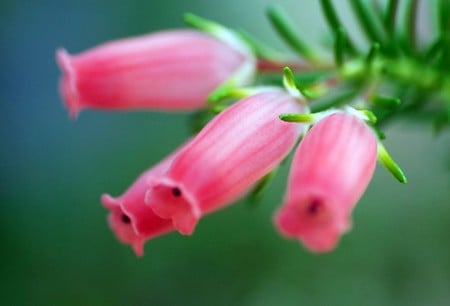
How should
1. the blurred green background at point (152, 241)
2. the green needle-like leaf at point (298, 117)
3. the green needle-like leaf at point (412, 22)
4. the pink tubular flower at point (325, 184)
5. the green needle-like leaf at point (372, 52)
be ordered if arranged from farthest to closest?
the blurred green background at point (152, 241)
the green needle-like leaf at point (412, 22)
the green needle-like leaf at point (372, 52)
the green needle-like leaf at point (298, 117)
the pink tubular flower at point (325, 184)

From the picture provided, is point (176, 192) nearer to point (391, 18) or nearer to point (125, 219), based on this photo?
point (125, 219)

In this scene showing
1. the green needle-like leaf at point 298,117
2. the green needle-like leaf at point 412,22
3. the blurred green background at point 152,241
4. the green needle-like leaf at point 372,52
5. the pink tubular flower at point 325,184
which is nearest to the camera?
the pink tubular flower at point 325,184

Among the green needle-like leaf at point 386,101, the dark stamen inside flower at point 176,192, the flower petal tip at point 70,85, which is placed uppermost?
the flower petal tip at point 70,85

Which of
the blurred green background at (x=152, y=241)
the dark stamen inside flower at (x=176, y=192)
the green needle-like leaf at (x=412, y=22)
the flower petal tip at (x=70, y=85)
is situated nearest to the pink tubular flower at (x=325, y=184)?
the dark stamen inside flower at (x=176, y=192)

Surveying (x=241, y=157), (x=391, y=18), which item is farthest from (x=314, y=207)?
(x=391, y=18)

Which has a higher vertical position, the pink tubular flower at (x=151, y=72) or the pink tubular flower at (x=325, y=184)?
the pink tubular flower at (x=151, y=72)

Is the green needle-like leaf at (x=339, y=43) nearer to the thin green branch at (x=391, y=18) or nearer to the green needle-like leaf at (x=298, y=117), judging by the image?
the thin green branch at (x=391, y=18)

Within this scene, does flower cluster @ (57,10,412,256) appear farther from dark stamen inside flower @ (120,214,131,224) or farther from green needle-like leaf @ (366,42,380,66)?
green needle-like leaf @ (366,42,380,66)

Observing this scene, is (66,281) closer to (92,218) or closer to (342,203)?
(92,218)
